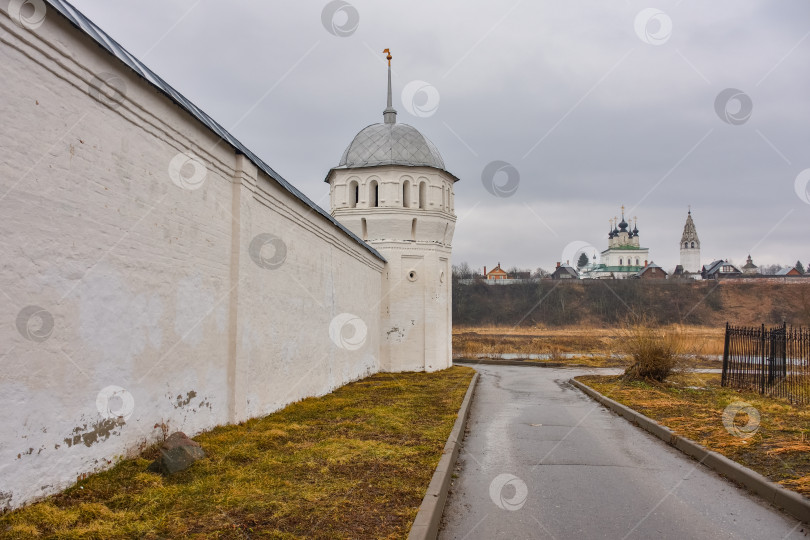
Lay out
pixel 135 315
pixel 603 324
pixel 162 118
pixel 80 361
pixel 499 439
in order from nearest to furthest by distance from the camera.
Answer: pixel 80 361, pixel 135 315, pixel 162 118, pixel 499 439, pixel 603 324

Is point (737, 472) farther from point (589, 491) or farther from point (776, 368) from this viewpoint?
point (776, 368)

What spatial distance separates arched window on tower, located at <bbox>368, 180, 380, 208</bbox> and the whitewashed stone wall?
1263 cm

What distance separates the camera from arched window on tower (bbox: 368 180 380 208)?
885 inches

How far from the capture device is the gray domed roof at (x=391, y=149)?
22500 millimetres

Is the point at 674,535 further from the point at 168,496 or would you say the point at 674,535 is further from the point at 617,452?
the point at 168,496

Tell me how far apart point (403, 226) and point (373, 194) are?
67.6 inches

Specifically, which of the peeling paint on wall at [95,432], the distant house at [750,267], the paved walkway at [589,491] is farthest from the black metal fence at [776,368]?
the distant house at [750,267]

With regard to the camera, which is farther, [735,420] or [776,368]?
[776,368]

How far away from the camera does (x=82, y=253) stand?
16.7 ft

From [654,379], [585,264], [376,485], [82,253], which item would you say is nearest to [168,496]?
[376,485]

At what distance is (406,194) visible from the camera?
22.5 meters

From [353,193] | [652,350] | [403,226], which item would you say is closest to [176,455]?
[652,350]

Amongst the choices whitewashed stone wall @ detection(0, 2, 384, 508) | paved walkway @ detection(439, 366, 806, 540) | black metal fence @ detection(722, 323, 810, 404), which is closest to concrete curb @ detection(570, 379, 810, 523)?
paved walkway @ detection(439, 366, 806, 540)

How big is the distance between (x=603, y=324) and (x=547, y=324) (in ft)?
22.9
